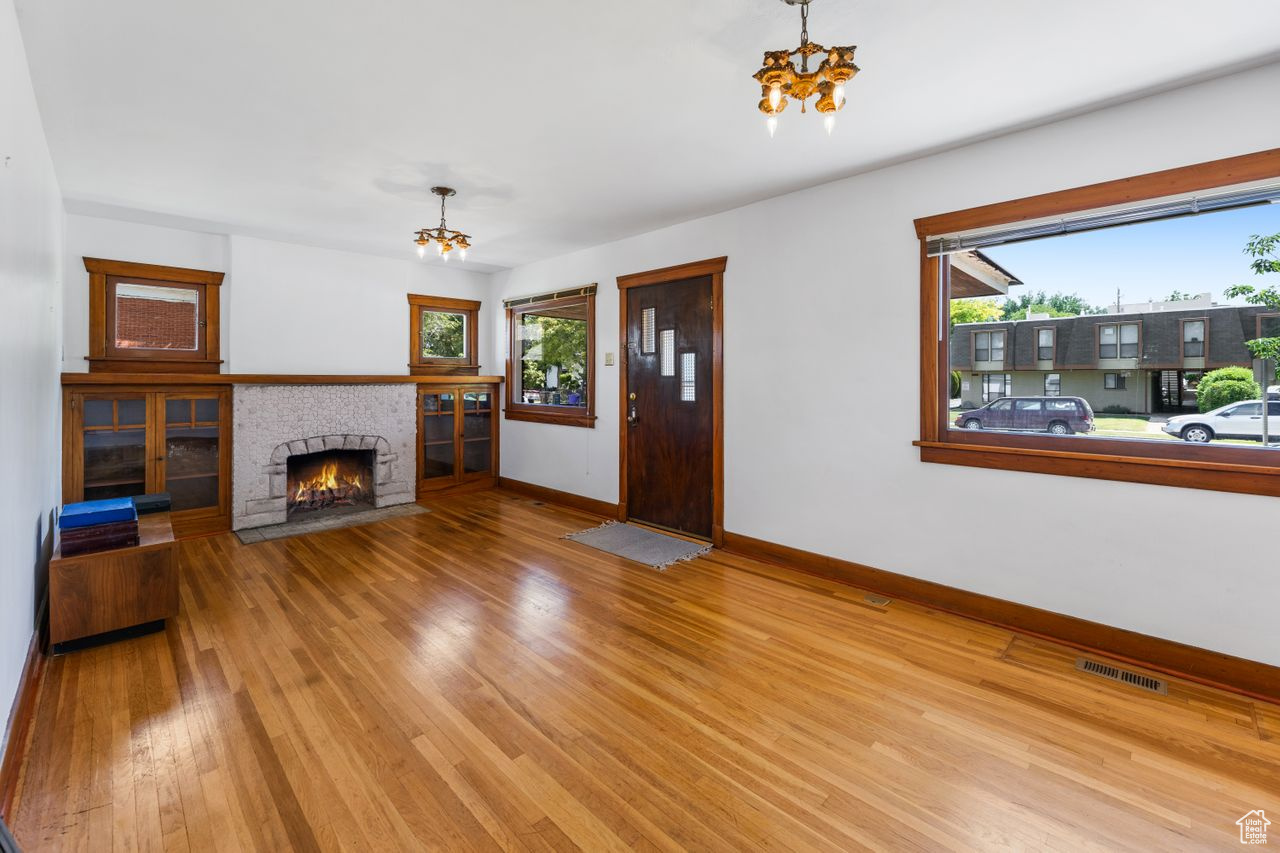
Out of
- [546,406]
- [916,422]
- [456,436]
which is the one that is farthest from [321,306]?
[916,422]

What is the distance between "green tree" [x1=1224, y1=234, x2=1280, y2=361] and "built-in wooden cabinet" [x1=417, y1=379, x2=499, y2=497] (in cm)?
637

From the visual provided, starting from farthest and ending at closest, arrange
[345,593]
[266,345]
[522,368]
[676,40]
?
[522,368] → [266,345] → [345,593] → [676,40]

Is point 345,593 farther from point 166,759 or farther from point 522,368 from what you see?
point 522,368

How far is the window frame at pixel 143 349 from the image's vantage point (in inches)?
177

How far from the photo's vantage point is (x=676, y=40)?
222 cm

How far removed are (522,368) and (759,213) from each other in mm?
3546

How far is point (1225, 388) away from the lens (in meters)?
2.55

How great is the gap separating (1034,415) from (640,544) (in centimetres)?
287

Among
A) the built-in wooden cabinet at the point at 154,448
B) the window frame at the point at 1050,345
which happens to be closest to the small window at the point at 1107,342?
the window frame at the point at 1050,345

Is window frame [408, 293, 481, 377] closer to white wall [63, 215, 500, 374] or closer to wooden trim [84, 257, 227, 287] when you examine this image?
white wall [63, 215, 500, 374]

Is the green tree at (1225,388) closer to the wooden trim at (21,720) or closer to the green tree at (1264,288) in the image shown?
the green tree at (1264,288)

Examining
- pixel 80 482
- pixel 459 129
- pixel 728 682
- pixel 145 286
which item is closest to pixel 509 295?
pixel 145 286

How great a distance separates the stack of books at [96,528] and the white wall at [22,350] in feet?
0.40

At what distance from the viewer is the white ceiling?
208 cm
